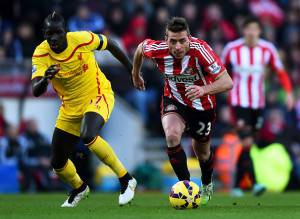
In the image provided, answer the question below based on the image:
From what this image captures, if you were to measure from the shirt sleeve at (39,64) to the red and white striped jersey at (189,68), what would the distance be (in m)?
1.12

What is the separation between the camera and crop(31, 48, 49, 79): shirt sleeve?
10492mm

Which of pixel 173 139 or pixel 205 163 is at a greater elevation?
pixel 173 139

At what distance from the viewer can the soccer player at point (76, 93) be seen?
418 inches

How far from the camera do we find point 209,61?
10.3m

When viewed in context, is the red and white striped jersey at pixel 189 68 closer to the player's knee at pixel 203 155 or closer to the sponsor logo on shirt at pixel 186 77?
the sponsor logo on shirt at pixel 186 77

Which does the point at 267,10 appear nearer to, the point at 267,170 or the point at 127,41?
the point at 127,41

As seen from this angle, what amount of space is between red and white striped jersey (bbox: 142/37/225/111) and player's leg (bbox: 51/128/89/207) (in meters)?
1.27

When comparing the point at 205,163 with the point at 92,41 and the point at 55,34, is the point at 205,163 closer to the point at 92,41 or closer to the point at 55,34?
the point at 92,41

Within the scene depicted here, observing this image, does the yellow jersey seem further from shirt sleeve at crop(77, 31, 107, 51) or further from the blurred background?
the blurred background

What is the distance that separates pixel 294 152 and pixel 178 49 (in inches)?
316

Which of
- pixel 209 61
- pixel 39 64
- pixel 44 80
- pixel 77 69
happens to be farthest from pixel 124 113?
pixel 44 80

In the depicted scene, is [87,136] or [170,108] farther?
[170,108]

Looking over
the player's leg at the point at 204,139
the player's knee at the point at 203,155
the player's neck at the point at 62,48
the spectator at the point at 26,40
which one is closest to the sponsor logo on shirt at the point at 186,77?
the player's leg at the point at 204,139

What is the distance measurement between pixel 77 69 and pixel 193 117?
1.43 meters
